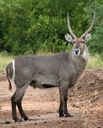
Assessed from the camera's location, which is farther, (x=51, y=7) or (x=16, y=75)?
(x=51, y=7)

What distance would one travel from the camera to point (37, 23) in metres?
41.7

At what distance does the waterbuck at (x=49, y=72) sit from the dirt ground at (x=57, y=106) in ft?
1.57

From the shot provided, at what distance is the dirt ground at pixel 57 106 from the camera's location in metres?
12.1

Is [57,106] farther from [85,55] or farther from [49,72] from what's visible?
[85,55]

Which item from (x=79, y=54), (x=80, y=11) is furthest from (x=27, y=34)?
(x=79, y=54)

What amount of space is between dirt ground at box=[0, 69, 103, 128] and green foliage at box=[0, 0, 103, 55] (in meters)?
19.6

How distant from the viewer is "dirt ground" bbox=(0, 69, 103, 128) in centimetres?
1210

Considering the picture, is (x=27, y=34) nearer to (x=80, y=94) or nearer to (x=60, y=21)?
(x=60, y=21)

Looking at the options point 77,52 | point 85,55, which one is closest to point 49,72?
point 77,52

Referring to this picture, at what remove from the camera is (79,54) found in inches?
555

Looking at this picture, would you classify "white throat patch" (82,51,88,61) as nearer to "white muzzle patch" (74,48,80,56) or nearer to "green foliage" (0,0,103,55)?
"white muzzle patch" (74,48,80,56)

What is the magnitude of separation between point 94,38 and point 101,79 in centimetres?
167

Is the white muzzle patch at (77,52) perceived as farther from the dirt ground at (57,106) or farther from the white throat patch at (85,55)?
the dirt ground at (57,106)

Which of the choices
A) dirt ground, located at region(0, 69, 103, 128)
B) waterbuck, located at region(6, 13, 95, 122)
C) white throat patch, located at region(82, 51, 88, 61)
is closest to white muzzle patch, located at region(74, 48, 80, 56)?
waterbuck, located at region(6, 13, 95, 122)
